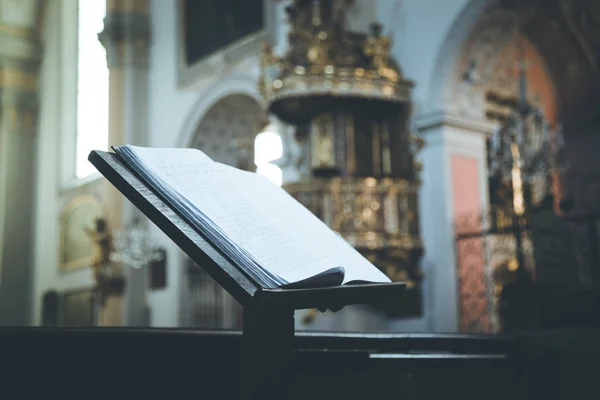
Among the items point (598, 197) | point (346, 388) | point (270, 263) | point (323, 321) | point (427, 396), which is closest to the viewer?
point (270, 263)

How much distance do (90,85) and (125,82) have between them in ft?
6.66

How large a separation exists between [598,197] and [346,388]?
837 cm

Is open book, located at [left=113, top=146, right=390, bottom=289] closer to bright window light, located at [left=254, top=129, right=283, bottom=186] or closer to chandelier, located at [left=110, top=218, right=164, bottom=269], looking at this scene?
bright window light, located at [left=254, top=129, right=283, bottom=186]

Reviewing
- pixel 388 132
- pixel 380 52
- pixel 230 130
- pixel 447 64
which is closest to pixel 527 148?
pixel 447 64

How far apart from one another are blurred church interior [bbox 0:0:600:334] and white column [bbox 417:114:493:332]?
2cm

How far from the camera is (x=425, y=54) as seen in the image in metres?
8.05

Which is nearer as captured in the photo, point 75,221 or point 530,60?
point 530,60

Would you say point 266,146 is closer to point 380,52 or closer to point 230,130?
point 230,130

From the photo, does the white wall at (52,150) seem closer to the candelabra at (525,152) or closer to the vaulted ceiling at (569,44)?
the vaulted ceiling at (569,44)

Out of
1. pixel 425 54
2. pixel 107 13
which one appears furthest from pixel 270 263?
pixel 107 13

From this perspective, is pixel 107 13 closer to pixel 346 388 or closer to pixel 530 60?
pixel 530 60

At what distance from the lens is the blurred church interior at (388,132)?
741cm

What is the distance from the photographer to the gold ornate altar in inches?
291

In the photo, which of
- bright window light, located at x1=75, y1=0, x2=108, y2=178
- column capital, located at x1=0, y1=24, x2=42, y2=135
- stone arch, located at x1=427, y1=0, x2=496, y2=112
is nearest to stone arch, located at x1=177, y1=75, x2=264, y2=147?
bright window light, located at x1=75, y1=0, x2=108, y2=178
